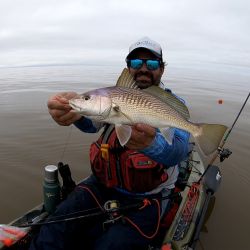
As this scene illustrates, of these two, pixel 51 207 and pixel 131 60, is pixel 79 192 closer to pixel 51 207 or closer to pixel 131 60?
pixel 51 207

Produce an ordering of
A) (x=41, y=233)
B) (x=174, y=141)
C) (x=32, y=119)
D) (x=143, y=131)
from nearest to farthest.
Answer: (x=143, y=131)
(x=174, y=141)
(x=41, y=233)
(x=32, y=119)

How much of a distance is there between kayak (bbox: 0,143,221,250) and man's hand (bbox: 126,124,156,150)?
1.30 m

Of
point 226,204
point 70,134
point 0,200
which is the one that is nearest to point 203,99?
point 70,134

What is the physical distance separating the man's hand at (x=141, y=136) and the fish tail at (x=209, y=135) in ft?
1.59

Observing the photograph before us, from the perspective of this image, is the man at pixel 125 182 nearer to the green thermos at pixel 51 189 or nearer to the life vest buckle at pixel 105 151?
the life vest buckle at pixel 105 151

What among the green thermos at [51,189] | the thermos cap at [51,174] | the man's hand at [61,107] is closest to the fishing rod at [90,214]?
the green thermos at [51,189]

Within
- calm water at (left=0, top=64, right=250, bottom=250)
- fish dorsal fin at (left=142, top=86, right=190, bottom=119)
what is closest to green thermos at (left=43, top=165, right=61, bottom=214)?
calm water at (left=0, top=64, right=250, bottom=250)

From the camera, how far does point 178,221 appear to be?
402 centimetres

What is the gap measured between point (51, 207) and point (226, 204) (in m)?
3.77

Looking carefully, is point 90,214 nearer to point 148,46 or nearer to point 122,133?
point 122,133

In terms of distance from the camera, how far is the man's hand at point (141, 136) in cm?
290

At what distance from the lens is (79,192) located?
4215 mm

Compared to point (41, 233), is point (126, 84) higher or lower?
higher

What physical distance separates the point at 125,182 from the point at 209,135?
4.50 ft
